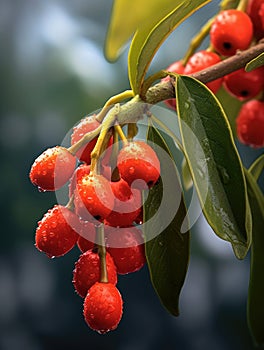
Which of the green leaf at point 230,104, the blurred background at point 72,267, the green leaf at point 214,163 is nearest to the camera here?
the green leaf at point 214,163

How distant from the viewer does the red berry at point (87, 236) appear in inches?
15.5

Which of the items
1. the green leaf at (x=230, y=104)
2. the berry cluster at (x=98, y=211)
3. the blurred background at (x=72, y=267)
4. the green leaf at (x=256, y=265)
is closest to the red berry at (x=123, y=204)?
the berry cluster at (x=98, y=211)

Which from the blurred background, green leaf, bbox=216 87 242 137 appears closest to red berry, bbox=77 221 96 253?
green leaf, bbox=216 87 242 137

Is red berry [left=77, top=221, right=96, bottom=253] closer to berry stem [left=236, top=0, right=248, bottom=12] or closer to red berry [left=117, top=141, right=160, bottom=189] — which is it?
red berry [left=117, top=141, right=160, bottom=189]

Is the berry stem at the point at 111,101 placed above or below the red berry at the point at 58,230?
above

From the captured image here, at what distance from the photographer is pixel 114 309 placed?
386mm

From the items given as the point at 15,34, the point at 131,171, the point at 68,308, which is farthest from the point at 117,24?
the point at 15,34

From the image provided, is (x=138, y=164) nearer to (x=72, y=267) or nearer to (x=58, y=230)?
(x=58, y=230)

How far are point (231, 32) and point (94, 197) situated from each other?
200 mm

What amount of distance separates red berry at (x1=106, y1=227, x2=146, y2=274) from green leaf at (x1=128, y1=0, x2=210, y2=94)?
0.09 meters

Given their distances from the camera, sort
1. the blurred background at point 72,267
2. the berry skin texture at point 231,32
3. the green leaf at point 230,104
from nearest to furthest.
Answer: the berry skin texture at point 231,32 < the green leaf at point 230,104 < the blurred background at point 72,267

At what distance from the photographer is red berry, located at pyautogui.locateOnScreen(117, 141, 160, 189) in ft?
1.23

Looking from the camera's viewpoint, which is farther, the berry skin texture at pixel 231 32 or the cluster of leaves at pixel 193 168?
the berry skin texture at pixel 231 32

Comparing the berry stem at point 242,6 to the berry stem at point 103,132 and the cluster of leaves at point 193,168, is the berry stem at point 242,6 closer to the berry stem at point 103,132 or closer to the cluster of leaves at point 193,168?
the cluster of leaves at point 193,168
